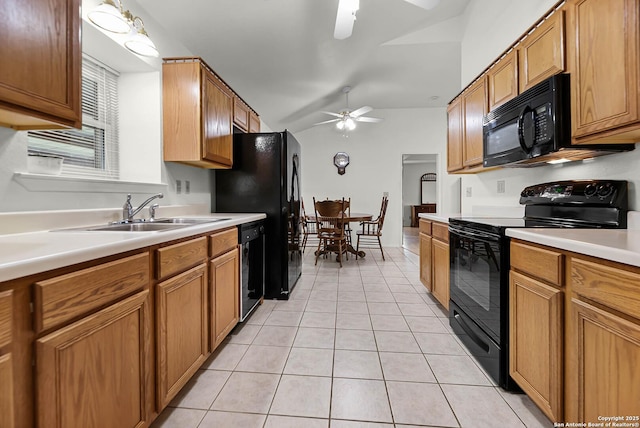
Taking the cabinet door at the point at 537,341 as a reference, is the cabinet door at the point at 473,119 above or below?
above

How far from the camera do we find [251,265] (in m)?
2.53

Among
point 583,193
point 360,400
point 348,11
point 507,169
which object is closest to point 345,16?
point 348,11

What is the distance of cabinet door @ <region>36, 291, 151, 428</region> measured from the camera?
74 cm

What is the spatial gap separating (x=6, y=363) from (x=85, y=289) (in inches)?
9.0

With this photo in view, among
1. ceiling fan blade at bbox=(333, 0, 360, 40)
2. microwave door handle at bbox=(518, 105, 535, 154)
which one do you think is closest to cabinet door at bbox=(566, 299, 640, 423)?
microwave door handle at bbox=(518, 105, 535, 154)

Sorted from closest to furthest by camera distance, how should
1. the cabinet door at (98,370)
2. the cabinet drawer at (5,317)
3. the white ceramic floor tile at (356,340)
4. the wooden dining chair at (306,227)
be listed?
1. the cabinet drawer at (5,317)
2. the cabinet door at (98,370)
3. the white ceramic floor tile at (356,340)
4. the wooden dining chair at (306,227)

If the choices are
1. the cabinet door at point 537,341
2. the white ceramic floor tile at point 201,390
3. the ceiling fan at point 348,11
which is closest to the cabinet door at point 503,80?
the ceiling fan at point 348,11

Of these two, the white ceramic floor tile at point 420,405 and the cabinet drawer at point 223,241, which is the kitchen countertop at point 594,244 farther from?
the cabinet drawer at point 223,241

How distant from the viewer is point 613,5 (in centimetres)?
120

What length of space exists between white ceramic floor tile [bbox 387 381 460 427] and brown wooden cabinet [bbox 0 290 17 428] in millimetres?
1304

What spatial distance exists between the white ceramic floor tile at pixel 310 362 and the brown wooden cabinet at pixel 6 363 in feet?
3.90

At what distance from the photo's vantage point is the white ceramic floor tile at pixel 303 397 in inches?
52.1

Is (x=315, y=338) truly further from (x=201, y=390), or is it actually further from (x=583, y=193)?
(x=583, y=193)

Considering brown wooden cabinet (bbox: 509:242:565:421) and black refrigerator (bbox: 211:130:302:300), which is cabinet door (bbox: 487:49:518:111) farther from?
black refrigerator (bbox: 211:130:302:300)
